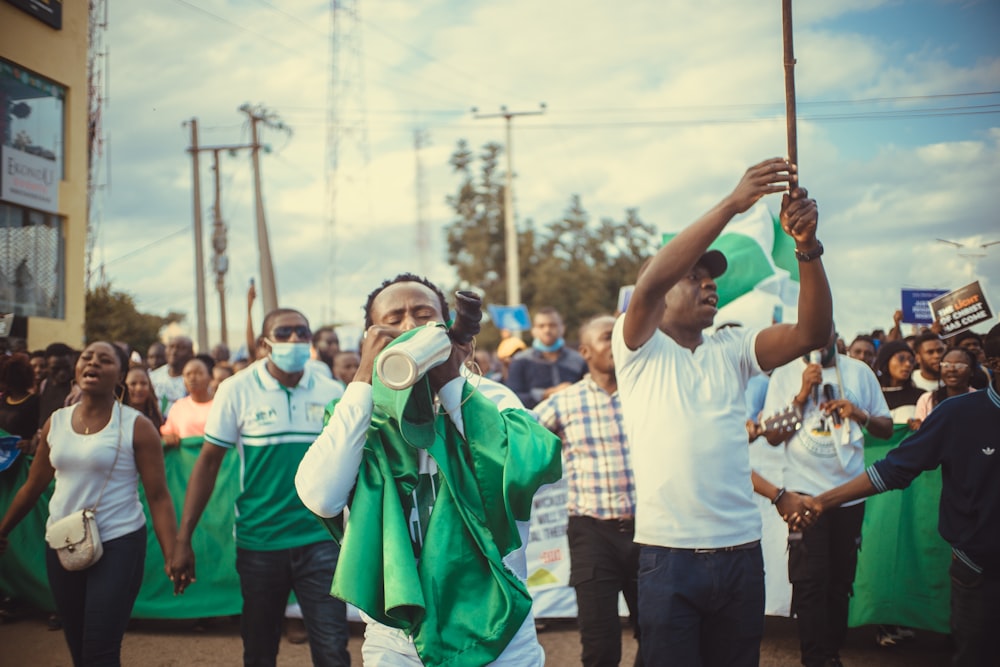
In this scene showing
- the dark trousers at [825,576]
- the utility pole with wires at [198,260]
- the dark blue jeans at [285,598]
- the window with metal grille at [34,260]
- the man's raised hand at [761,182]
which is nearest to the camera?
the man's raised hand at [761,182]

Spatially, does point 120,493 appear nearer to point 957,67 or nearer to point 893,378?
point 957,67

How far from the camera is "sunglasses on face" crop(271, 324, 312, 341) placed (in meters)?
4.87

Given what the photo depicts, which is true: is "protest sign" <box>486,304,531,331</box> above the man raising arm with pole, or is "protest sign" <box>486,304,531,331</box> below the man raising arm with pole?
above

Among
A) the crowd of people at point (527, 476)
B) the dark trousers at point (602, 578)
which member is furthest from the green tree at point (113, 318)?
the dark trousers at point (602, 578)

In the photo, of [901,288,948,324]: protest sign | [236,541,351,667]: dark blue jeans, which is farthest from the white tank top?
[901,288,948,324]: protest sign

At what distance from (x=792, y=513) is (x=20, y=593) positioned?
6238 mm

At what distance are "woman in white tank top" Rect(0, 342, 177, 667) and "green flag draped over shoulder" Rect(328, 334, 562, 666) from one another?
8.01ft

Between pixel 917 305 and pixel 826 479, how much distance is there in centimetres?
482

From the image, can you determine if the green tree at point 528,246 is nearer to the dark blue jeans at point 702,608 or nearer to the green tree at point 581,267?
the green tree at point 581,267

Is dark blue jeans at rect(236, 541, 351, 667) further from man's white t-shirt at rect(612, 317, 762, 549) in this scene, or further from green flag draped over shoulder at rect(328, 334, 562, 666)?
green flag draped over shoulder at rect(328, 334, 562, 666)

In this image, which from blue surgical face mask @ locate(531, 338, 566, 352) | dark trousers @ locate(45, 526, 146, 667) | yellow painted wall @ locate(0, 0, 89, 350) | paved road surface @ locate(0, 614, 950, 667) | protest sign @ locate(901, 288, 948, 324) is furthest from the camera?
protest sign @ locate(901, 288, 948, 324)

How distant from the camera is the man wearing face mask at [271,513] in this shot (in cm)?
430

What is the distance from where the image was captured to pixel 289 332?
488cm

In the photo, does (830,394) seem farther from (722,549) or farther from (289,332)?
(289,332)
